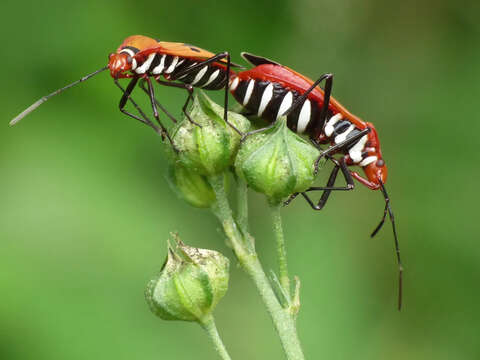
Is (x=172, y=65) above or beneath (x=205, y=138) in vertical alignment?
above

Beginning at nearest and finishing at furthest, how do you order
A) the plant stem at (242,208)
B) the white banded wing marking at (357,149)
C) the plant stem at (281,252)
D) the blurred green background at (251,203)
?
the plant stem at (281,252)
the plant stem at (242,208)
the white banded wing marking at (357,149)
the blurred green background at (251,203)

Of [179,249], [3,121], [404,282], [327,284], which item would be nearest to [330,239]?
[327,284]

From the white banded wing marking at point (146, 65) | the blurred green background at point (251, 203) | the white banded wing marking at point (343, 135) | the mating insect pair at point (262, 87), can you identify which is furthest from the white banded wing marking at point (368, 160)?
the white banded wing marking at point (146, 65)

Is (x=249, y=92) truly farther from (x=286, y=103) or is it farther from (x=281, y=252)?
(x=281, y=252)

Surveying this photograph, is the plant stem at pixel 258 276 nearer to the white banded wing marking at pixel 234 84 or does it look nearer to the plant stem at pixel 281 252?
the plant stem at pixel 281 252

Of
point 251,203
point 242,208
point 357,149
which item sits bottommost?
point 251,203

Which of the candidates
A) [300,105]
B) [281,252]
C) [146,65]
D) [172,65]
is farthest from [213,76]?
[281,252]

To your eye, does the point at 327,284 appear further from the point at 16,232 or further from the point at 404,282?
the point at 16,232
